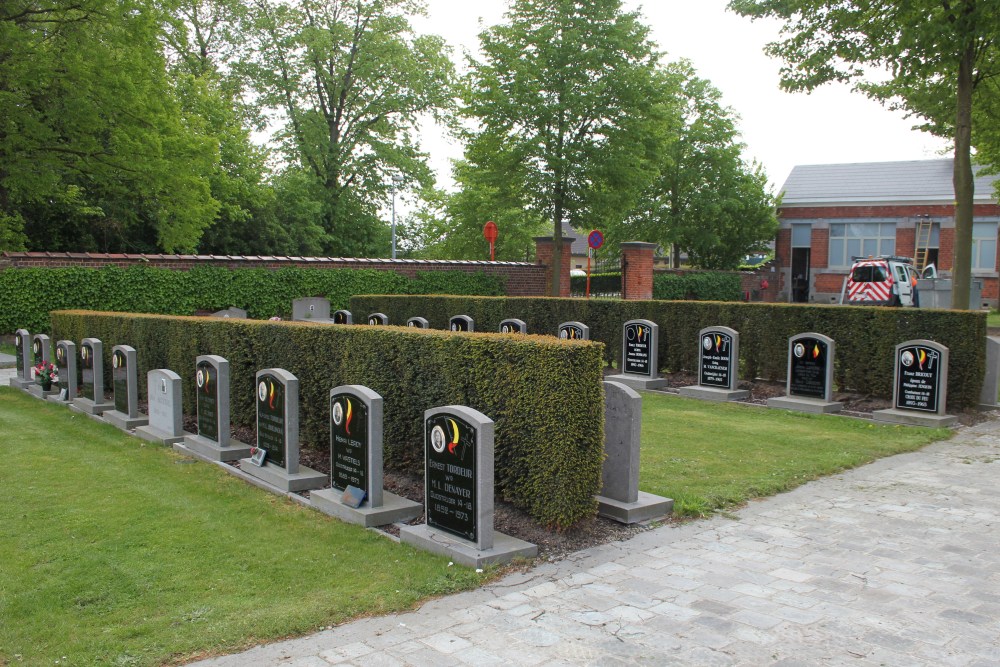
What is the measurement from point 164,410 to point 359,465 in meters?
4.01

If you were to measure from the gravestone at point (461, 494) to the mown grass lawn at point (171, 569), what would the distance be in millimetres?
170

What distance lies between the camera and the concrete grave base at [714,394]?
12.1 meters

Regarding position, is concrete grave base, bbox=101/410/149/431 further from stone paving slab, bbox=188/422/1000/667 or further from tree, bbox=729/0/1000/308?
tree, bbox=729/0/1000/308

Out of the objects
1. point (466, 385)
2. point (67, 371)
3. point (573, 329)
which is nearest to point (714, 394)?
point (573, 329)

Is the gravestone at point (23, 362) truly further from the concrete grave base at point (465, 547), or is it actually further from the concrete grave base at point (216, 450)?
the concrete grave base at point (465, 547)

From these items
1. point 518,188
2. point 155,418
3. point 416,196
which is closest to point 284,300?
point 518,188

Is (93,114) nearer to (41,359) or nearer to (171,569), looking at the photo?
(41,359)

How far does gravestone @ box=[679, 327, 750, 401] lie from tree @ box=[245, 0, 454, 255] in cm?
2454

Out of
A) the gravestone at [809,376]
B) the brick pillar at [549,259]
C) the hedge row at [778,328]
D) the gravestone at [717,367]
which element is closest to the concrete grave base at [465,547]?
the hedge row at [778,328]

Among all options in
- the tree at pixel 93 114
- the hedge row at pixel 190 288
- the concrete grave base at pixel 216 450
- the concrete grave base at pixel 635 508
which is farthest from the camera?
the hedge row at pixel 190 288

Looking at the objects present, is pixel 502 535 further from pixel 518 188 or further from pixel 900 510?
pixel 518 188

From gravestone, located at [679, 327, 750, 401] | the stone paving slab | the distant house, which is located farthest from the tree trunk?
A: the distant house

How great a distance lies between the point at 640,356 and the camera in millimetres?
13727

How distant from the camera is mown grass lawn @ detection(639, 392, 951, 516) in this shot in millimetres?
6828
